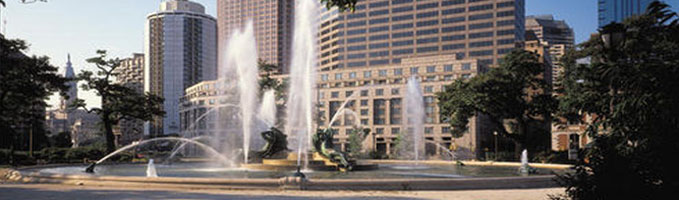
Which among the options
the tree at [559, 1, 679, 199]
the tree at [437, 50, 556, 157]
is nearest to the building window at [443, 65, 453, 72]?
the tree at [437, 50, 556, 157]

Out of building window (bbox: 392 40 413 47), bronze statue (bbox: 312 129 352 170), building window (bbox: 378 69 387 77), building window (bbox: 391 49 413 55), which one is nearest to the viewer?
A: bronze statue (bbox: 312 129 352 170)

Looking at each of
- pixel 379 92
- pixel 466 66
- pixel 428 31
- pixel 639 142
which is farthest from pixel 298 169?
pixel 428 31

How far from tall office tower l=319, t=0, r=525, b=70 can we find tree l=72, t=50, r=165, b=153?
299 ft

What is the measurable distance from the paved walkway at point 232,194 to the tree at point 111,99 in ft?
106

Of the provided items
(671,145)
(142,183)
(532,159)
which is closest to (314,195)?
(142,183)

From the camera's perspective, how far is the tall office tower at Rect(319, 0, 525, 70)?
5226 inches

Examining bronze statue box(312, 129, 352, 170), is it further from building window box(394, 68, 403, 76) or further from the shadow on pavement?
building window box(394, 68, 403, 76)

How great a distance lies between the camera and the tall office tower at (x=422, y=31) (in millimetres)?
132750

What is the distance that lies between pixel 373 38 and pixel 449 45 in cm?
1948

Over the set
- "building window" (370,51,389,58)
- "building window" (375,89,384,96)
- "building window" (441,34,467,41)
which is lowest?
"building window" (375,89,384,96)

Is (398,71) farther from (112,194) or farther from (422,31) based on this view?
(112,194)

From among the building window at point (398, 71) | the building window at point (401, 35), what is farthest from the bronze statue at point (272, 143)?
the building window at point (401, 35)

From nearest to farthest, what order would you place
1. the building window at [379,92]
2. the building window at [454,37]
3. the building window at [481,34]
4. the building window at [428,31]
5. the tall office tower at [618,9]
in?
the building window at [379,92], the building window at [481,34], the building window at [454,37], the building window at [428,31], the tall office tower at [618,9]

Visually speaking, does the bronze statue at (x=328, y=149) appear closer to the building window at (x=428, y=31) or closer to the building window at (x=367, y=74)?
the building window at (x=367, y=74)
